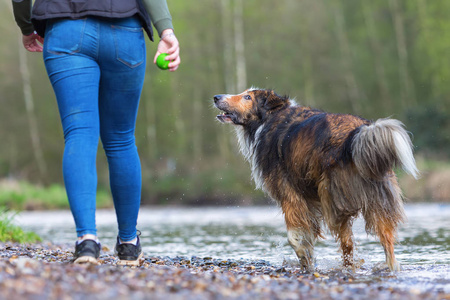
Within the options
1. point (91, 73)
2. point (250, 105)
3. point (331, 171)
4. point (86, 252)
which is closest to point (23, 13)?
point (91, 73)

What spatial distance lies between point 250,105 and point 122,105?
195cm

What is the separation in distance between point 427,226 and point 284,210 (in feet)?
15.9

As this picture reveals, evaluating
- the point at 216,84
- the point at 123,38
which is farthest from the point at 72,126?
the point at 216,84

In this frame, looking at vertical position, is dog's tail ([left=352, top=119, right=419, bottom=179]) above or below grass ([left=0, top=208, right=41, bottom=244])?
above

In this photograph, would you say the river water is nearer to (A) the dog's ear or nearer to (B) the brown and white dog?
(B) the brown and white dog

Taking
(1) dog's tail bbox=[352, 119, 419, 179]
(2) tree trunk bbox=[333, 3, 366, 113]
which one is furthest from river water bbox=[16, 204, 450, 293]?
(2) tree trunk bbox=[333, 3, 366, 113]

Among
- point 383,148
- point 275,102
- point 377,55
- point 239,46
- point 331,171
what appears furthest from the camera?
point 377,55

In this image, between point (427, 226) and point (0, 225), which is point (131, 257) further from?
point (427, 226)

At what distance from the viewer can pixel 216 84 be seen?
23.2 metres

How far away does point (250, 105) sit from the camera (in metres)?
5.21

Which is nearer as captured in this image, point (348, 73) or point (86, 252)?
point (86, 252)

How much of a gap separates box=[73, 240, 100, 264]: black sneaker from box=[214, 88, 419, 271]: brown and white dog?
1.84 metres

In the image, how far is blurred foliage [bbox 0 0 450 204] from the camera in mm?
22250

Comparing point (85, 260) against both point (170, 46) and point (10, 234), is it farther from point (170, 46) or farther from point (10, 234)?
point (10, 234)
